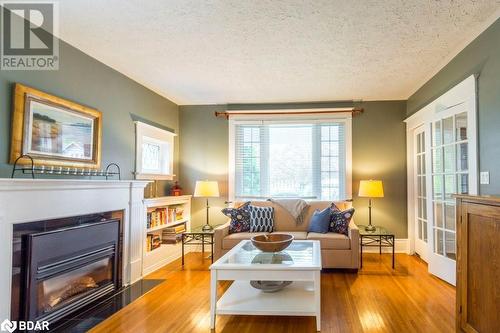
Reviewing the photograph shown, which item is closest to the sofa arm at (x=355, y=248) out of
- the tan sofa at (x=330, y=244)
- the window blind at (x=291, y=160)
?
the tan sofa at (x=330, y=244)

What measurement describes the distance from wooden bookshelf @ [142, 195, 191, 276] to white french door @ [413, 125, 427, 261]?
11.7 ft

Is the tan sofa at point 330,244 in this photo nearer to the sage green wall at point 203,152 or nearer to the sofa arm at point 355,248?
the sofa arm at point 355,248

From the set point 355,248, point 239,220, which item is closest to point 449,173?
point 355,248

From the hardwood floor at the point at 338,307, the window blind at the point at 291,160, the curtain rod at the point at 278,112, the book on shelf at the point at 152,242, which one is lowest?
the hardwood floor at the point at 338,307

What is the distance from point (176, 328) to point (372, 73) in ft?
11.3

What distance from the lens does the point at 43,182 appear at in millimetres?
2373

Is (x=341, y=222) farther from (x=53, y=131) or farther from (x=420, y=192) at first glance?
(x=53, y=131)

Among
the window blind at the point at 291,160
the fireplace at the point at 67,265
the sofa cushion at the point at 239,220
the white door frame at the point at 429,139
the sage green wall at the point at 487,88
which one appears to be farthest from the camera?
the window blind at the point at 291,160

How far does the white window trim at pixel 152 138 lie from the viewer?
4.07m

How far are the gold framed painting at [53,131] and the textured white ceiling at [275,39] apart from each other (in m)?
0.65

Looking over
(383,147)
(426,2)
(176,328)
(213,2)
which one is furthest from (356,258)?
(213,2)

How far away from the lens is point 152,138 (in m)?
4.50

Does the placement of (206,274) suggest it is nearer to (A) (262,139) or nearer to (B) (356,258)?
(B) (356,258)

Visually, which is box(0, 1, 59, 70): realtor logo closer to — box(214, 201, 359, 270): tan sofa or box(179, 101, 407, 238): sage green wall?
box(214, 201, 359, 270): tan sofa
